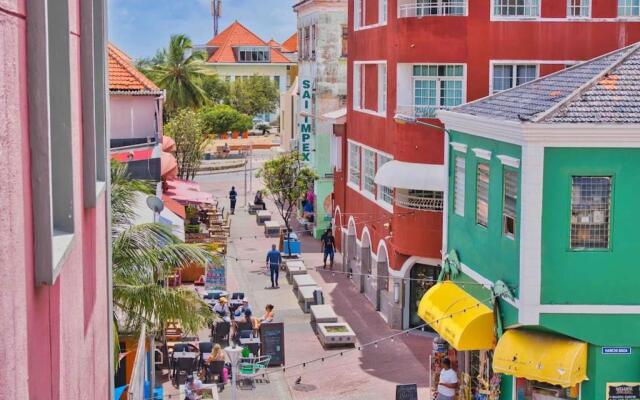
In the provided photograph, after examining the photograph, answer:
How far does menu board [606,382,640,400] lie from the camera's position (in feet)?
61.5

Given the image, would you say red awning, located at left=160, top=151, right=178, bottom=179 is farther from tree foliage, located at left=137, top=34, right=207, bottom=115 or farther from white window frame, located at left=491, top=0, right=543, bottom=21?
tree foliage, located at left=137, top=34, right=207, bottom=115

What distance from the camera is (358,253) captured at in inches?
1490

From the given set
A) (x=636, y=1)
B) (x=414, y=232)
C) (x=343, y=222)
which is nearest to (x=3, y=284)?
(x=414, y=232)

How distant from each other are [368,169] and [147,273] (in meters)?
19.1

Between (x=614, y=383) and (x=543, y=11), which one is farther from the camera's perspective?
(x=543, y=11)

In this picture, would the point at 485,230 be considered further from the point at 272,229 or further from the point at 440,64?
the point at 272,229

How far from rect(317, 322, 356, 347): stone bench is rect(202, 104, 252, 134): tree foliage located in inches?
2647

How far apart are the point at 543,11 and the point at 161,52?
57033 mm

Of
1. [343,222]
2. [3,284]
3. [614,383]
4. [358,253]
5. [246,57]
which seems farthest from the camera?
[246,57]

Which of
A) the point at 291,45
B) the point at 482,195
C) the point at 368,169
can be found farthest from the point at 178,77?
the point at 482,195

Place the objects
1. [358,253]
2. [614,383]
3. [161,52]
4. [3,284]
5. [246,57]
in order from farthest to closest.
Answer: [246,57], [161,52], [358,253], [614,383], [3,284]

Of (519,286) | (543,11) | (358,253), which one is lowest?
(358,253)

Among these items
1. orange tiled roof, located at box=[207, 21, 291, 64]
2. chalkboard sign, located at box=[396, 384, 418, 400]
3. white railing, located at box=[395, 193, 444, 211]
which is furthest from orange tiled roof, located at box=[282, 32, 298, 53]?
chalkboard sign, located at box=[396, 384, 418, 400]

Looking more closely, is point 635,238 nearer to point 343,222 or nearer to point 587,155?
point 587,155
